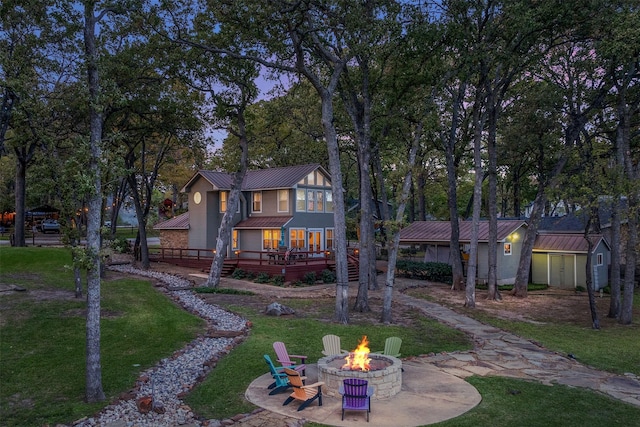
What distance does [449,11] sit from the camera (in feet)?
60.3

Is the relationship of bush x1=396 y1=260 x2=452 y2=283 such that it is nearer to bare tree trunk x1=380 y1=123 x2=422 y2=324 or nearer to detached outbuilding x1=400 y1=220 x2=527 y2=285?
detached outbuilding x1=400 y1=220 x2=527 y2=285

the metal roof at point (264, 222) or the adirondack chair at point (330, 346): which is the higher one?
the metal roof at point (264, 222)

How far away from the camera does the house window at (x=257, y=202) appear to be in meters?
33.5

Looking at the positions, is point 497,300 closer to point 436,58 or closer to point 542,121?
point 542,121

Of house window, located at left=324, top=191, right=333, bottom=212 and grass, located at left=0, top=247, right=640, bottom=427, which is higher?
house window, located at left=324, top=191, right=333, bottom=212

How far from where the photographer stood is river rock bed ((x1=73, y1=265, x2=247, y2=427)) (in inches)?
307

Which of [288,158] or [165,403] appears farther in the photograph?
[288,158]

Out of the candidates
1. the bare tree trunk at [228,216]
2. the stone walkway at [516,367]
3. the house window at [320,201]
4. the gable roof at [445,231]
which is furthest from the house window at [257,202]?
the stone walkway at [516,367]

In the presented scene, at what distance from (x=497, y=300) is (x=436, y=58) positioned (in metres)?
12.5

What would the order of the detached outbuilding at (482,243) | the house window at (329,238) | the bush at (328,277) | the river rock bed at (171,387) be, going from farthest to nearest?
the house window at (329,238)
the detached outbuilding at (482,243)
the bush at (328,277)
the river rock bed at (171,387)

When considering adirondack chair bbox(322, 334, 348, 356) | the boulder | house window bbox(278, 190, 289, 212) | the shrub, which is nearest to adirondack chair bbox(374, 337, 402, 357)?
adirondack chair bbox(322, 334, 348, 356)

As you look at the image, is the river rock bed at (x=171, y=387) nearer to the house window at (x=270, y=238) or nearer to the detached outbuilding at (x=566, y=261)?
the house window at (x=270, y=238)

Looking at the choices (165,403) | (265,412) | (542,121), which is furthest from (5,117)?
(542,121)

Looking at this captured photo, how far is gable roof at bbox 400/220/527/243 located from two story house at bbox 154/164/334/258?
6044 millimetres
